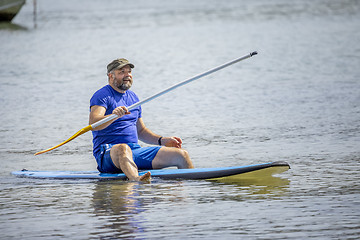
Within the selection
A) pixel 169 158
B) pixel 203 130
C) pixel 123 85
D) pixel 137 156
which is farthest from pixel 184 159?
pixel 203 130

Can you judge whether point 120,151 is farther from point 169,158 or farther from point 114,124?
point 169,158

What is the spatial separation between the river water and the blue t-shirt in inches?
17.0

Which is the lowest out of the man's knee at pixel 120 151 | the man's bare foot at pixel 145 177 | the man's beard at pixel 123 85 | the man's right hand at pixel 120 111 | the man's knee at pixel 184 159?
the man's bare foot at pixel 145 177

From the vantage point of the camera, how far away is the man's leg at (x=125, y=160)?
7523 millimetres

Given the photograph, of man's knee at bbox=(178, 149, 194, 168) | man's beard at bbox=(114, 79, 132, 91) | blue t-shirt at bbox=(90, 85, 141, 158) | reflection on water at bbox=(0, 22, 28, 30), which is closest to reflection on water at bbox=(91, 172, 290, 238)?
man's knee at bbox=(178, 149, 194, 168)

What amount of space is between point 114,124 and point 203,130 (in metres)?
4.10

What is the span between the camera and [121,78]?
7652mm

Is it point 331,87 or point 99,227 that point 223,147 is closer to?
point 99,227

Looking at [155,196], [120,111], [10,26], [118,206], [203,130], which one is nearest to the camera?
[118,206]

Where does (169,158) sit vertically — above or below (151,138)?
below

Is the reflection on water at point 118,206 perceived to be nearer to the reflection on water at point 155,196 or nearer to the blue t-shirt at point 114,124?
the reflection on water at point 155,196

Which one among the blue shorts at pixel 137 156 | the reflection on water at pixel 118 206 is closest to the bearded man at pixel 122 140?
the blue shorts at pixel 137 156

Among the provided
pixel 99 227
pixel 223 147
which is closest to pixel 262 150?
pixel 223 147

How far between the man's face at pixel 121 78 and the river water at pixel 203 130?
0.95m
